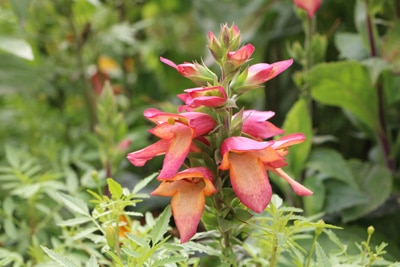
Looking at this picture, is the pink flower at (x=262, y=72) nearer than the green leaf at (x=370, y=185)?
Yes

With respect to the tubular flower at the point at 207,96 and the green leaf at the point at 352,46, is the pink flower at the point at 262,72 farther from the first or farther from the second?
the green leaf at the point at 352,46

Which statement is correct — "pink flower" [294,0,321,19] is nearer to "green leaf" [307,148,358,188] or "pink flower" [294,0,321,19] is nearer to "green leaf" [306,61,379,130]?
"green leaf" [306,61,379,130]

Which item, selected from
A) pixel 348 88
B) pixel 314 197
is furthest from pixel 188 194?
pixel 348 88

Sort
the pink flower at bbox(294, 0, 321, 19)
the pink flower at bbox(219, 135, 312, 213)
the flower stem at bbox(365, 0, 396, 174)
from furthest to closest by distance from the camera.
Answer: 1. the flower stem at bbox(365, 0, 396, 174)
2. the pink flower at bbox(294, 0, 321, 19)
3. the pink flower at bbox(219, 135, 312, 213)

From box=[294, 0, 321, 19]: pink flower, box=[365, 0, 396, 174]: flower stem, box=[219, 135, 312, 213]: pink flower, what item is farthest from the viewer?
box=[365, 0, 396, 174]: flower stem

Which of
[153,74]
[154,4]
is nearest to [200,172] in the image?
[153,74]

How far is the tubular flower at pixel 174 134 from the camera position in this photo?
397mm

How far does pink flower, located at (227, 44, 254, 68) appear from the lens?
15.8 inches

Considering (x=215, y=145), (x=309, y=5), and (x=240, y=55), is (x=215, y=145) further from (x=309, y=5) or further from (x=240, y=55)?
(x=309, y=5)

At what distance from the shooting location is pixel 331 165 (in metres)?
0.82

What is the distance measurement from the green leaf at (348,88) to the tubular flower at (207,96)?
0.44m

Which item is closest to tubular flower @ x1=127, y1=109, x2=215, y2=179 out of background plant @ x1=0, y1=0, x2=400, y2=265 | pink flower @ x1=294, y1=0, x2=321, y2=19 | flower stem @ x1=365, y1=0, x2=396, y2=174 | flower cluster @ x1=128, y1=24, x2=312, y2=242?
flower cluster @ x1=128, y1=24, x2=312, y2=242

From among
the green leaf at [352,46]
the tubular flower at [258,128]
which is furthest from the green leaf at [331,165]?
the tubular flower at [258,128]

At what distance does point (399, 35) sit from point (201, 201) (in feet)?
1.84
